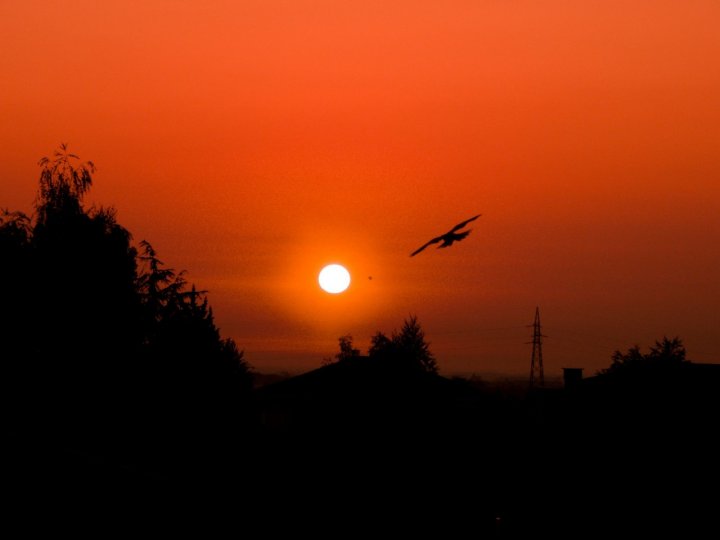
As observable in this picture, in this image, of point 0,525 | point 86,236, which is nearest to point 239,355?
point 86,236

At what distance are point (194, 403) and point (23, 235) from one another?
33.8ft

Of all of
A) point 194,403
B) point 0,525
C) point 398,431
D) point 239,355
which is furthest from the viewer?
point 239,355

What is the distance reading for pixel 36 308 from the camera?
145 ft

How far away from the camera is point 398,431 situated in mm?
40375

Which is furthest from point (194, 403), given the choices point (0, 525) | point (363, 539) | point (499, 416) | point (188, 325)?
point (0, 525)

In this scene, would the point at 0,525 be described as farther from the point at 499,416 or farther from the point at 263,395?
the point at 263,395

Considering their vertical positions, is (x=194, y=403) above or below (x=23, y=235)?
below

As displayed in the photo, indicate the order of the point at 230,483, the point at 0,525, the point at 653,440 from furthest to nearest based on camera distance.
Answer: the point at 653,440 → the point at 230,483 → the point at 0,525

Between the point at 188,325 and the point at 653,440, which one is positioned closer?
the point at 653,440

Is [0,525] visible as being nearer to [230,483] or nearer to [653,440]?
[230,483]

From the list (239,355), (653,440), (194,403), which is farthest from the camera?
(239,355)

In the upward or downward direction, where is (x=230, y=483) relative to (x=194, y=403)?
downward

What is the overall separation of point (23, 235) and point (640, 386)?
26.3 metres

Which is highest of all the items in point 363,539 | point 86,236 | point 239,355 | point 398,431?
point 86,236
